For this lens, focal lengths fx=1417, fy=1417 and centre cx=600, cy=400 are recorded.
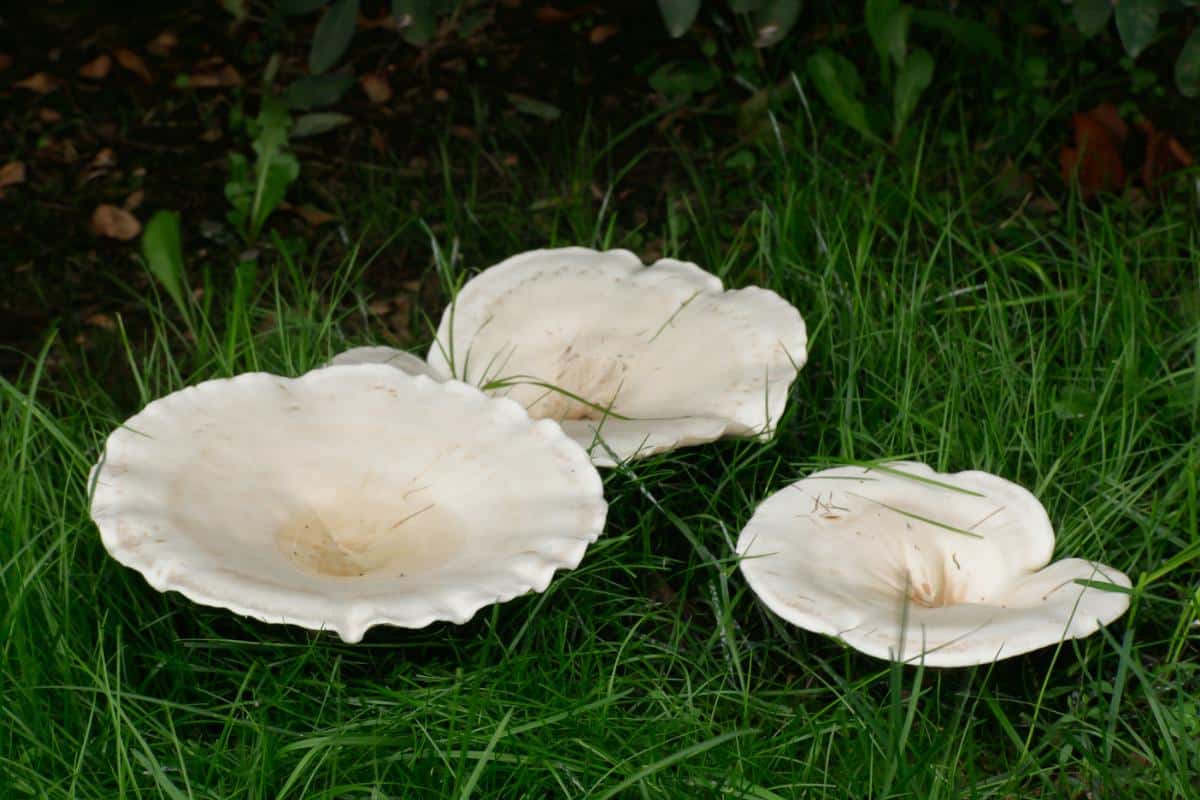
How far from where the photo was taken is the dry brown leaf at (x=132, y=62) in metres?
5.09

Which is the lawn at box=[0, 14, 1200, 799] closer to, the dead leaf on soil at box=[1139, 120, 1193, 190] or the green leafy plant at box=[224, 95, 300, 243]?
the dead leaf on soil at box=[1139, 120, 1193, 190]

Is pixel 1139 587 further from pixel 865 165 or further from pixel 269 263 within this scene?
pixel 269 263

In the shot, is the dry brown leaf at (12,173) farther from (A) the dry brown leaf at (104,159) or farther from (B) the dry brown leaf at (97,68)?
(B) the dry brown leaf at (97,68)

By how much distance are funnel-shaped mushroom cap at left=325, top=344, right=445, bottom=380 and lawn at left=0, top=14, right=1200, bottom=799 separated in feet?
0.60

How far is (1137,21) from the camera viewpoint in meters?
3.40

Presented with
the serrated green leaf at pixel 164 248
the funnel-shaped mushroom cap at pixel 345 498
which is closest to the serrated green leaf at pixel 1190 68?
the funnel-shaped mushroom cap at pixel 345 498

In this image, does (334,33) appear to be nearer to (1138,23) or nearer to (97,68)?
Answer: (97,68)

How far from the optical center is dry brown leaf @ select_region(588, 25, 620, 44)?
5199 millimetres

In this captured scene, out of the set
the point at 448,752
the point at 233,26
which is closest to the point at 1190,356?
the point at 448,752

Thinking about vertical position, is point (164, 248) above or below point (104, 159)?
above

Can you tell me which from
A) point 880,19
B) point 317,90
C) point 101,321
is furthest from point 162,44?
point 880,19

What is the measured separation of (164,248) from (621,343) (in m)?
1.58

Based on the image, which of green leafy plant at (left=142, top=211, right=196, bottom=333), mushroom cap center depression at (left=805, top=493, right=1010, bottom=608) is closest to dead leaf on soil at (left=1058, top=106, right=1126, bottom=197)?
mushroom cap center depression at (left=805, top=493, right=1010, bottom=608)

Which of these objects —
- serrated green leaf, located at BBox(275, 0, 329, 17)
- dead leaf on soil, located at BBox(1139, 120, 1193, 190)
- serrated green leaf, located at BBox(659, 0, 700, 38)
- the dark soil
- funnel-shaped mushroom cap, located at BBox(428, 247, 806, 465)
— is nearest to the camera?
funnel-shaped mushroom cap, located at BBox(428, 247, 806, 465)
